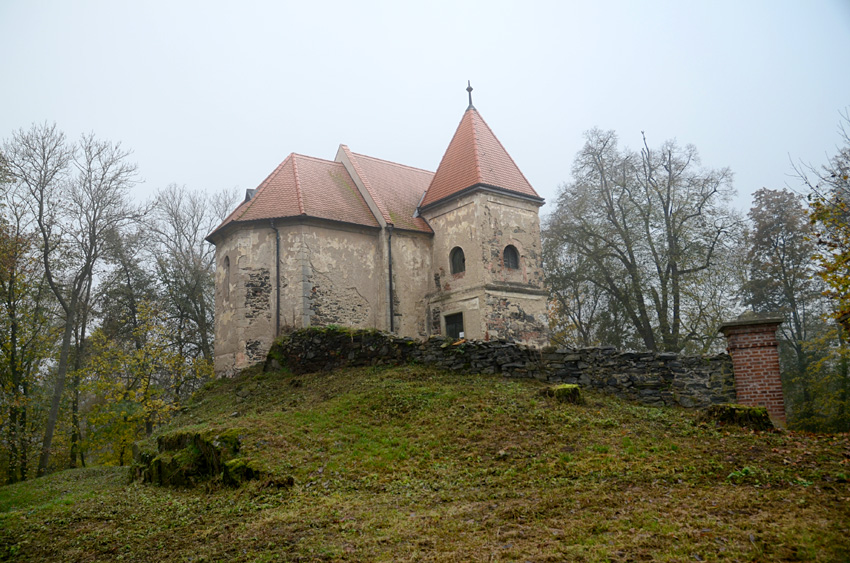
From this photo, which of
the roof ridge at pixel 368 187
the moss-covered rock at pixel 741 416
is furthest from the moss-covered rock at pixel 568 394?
the roof ridge at pixel 368 187

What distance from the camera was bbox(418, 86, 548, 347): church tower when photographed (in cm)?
1959

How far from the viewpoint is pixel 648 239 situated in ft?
78.6

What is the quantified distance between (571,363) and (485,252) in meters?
7.79

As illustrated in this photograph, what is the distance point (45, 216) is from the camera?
21000mm

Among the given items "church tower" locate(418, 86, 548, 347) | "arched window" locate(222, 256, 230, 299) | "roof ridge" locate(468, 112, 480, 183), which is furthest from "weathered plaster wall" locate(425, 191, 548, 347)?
"arched window" locate(222, 256, 230, 299)

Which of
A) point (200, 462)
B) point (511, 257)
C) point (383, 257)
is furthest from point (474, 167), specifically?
point (200, 462)

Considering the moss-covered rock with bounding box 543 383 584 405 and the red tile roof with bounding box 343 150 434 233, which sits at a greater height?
the red tile roof with bounding box 343 150 434 233

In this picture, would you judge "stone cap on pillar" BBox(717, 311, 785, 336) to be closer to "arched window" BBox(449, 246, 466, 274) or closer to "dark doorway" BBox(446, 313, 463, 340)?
"dark doorway" BBox(446, 313, 463, 340)

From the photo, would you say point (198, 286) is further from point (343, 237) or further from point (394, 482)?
point (394, 482)

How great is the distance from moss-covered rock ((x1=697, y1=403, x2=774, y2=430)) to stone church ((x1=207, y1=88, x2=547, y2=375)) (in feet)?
32.9

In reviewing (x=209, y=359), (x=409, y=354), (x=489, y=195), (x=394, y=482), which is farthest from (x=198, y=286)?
(x=394, y=482)

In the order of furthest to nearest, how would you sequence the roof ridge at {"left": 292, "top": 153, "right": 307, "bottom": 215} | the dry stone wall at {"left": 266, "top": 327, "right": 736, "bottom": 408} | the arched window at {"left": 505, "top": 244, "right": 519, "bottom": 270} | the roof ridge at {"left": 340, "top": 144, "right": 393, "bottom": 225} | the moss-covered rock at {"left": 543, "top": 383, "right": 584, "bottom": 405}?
the roof ridge at {"left": 340, "top": 144, "right": 393, "bottom": 225} < the arched window at {"left": 505, "top": 244, "right": 519, "bottom": 270} < the roof ridge at {"left": 292, "top": 153, "right": 307, "bottom": 215} < the dry stone wall at {"left": 266, "top": 327, "right": 736, "bottom": 408} < the moss-covered rock at {"left": 543, "top": 383, "right": 584, "bottom": 405}

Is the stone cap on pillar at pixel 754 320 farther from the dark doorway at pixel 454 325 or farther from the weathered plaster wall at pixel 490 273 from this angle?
the dark doorway at pixel 454 325

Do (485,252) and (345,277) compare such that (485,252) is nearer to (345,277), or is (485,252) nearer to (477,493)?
(345,277)
